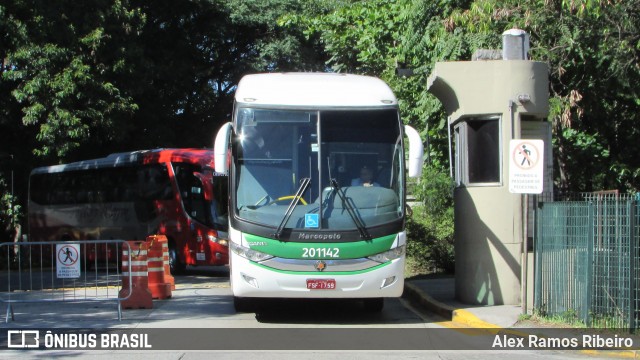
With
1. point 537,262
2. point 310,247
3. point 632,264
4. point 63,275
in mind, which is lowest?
point 63,275

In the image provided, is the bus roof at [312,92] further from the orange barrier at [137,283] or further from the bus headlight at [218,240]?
the bus headlight at [218,240]

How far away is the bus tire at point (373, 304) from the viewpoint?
1362 cm

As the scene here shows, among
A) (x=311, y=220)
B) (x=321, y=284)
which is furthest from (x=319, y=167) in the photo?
(x=321, y=284)

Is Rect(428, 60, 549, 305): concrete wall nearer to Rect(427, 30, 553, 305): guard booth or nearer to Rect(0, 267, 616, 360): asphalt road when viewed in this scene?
Rect(427, 30, 553, 305): guard booth

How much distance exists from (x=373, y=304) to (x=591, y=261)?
4120mm

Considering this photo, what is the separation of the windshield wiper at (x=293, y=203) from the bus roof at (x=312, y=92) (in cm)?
131

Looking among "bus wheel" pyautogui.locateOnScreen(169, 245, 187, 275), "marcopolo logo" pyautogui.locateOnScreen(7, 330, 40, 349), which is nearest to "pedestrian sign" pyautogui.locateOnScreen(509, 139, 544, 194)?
"marcopolo logo" pyautogui.locateOnScreen(7, 330, 40, 349)

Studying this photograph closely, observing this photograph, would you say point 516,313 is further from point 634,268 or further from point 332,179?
point 332,179

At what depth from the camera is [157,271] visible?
15719 mm

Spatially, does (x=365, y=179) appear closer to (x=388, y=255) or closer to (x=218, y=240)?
(x=388, y=255)

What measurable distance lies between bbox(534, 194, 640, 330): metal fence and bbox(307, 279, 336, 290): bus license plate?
3156 millimetres

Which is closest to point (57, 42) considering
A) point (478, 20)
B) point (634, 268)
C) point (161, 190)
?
point (161, 190)

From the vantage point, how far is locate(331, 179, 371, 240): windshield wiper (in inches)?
468

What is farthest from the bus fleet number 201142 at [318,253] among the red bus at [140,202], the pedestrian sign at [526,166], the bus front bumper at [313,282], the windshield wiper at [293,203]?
the red bus at [140,202]
